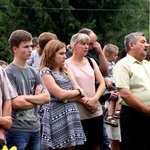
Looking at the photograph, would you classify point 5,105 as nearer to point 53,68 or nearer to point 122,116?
point 53,68

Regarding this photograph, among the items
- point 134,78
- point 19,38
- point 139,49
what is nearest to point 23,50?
point 19,38

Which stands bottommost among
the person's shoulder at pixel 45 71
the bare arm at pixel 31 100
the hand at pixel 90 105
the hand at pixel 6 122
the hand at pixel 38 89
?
the hand at pixel 90 105

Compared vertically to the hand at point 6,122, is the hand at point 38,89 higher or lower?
higher

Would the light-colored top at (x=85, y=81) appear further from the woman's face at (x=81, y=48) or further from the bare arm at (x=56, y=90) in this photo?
the bare arm at (x=56, y=90)

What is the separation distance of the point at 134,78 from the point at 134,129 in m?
0.70

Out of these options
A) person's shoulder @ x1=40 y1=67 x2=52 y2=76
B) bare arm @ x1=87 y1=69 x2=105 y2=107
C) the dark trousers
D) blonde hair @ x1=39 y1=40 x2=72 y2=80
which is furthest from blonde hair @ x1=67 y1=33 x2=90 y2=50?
the dark trousers

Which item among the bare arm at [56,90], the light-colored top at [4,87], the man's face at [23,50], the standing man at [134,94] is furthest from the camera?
the standing man at [134,94]

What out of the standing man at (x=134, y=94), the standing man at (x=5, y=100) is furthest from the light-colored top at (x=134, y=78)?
the standing man at (x=5, y=100)

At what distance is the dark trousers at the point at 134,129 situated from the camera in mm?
7176

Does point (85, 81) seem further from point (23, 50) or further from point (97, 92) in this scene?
point (23, 50)

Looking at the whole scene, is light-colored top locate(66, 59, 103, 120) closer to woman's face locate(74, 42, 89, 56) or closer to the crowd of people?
the crowd of people

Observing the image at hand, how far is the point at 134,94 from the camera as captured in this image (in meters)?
7.11

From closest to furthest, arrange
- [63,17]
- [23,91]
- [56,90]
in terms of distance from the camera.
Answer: [23,91]
[56,90]
[63,17]

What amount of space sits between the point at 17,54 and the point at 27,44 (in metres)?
0.16
